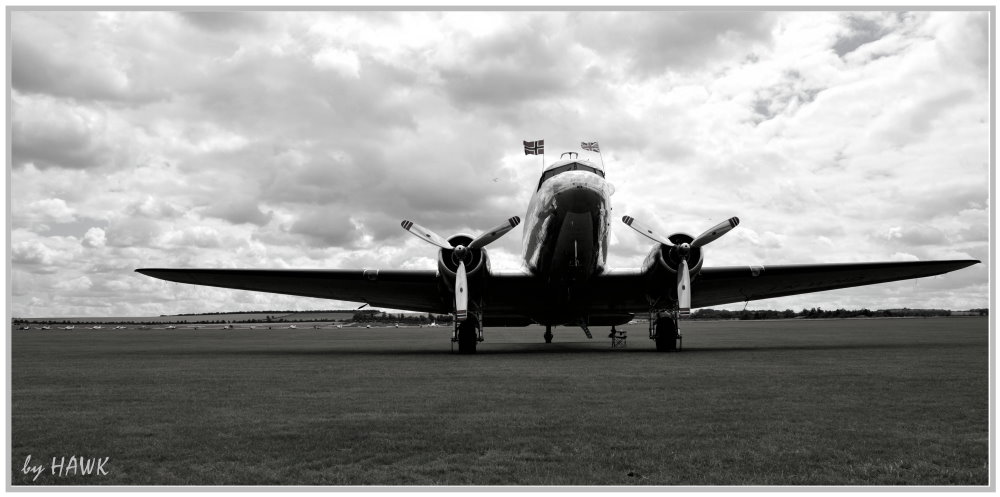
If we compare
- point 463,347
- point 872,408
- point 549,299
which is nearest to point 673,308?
point 549,299

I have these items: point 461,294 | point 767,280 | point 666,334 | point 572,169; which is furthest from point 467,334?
point 767,280

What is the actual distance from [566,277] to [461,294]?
4.19 m

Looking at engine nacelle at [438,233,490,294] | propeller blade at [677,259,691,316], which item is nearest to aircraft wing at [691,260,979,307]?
propeller blade at [677,259,691,316]

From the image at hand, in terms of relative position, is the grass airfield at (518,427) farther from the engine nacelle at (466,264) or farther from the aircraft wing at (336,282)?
the aircraft wing at (336,282)

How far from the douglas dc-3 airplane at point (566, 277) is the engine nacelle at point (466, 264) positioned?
0.03m

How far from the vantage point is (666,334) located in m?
21.9

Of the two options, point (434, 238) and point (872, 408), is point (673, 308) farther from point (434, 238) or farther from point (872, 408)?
point (872, 408)

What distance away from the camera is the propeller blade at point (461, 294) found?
64.8ft

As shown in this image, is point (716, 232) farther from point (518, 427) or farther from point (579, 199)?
point (518, 427)

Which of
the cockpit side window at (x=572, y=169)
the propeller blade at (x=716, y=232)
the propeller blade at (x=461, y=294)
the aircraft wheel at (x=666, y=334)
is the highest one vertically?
the cockpit side window at (x=572, y=169)

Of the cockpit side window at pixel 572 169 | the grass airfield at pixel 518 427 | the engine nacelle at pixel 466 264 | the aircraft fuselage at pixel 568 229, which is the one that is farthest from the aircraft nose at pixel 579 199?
the grass airfield at pixel 518 427

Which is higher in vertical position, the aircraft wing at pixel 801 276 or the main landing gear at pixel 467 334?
the aircraft wing at pixel 801 276

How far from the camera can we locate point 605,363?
1667 cm

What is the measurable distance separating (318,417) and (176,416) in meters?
1.78
